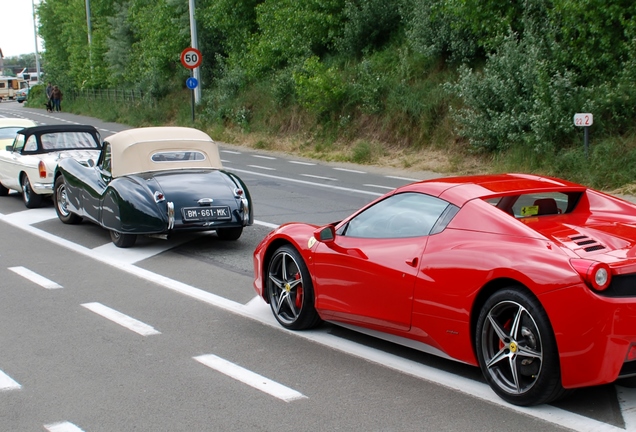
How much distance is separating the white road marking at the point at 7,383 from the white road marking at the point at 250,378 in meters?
1.30

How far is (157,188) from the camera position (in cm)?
1105

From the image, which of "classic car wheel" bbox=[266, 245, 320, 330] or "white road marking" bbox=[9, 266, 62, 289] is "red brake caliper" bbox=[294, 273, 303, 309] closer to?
"classic car wheel" bbox=[266, 245, 320, 330]

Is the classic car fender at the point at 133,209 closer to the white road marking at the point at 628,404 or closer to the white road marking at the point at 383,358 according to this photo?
the white road marking at the point at 383,358

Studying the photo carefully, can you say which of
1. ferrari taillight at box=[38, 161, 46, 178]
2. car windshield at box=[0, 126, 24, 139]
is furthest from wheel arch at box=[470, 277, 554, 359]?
car windshield at box=[0, 126, 24, 139]

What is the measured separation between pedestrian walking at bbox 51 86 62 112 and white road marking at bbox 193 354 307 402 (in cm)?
5759

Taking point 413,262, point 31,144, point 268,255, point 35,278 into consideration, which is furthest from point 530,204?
point 31,144

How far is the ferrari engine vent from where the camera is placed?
5.13 m

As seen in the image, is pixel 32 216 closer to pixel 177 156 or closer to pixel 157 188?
pixel 177 156

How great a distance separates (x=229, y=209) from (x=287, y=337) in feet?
14.0

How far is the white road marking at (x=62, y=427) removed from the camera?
16.7 ft

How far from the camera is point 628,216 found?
6094 millimetres

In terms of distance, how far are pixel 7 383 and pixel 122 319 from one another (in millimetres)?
1822

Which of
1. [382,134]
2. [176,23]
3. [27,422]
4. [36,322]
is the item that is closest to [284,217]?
[36,322]

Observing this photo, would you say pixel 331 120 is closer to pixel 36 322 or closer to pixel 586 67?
pixel 586 67
